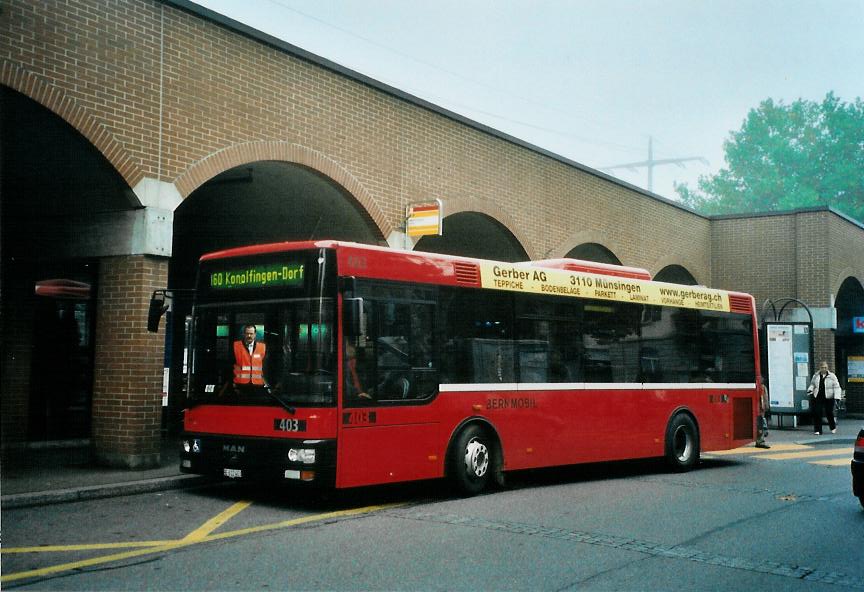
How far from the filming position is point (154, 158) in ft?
40.7

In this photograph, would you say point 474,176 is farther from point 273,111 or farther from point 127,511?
point 127,511

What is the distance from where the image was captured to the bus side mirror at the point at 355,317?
30.0ft

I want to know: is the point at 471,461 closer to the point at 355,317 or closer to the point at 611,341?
the point at 355,317

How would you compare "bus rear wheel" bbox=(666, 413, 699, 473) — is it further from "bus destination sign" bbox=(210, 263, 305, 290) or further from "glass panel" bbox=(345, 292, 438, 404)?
"bus destination sign" bbox=(210, 263, 305, 290)

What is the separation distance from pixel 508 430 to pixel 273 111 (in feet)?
20.9

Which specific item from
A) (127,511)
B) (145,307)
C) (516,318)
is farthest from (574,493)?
(145,307)

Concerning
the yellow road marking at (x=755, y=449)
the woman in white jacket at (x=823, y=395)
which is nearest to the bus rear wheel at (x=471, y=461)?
the yellow road marking at (x=755, y=449)

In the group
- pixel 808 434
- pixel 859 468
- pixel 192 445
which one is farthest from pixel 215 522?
pixel 808 434

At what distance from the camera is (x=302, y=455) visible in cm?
919

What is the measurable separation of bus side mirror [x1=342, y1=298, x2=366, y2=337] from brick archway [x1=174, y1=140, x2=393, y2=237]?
4.73 meters

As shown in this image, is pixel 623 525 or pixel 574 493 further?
pixel 574 493

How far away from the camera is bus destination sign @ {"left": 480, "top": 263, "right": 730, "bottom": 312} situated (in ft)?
37.7

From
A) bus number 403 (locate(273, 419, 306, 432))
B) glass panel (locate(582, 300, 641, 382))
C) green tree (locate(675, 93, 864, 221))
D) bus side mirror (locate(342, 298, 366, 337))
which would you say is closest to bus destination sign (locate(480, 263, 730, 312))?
glass panel (locate(582, 300, 641, 382))

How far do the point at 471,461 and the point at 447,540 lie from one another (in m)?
2.88
